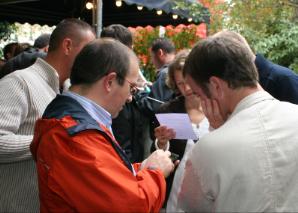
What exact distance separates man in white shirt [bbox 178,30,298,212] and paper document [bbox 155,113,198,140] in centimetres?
78

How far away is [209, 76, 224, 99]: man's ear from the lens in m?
1.50

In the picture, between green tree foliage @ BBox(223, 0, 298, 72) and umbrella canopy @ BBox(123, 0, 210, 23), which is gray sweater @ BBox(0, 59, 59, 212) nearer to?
umbrella canopy @ BBox(123, 0, 210, 23)

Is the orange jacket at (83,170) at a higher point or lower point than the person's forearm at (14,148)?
higher

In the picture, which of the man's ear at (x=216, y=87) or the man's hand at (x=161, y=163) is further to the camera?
the man's hand at (x=161, y=163)

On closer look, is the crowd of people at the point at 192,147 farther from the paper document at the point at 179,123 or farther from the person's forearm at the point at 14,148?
the paper document at the point at 179,123

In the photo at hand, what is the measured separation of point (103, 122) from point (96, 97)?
4.3 inches

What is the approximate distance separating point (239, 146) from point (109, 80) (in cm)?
65

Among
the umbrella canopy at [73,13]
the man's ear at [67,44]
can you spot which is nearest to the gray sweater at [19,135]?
the man's ear at [67,44]

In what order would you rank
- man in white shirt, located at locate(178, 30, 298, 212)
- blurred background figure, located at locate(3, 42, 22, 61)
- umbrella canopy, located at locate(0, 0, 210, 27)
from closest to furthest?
man in white shirt, located at locate(178, 30, 298, 212)
blurred background figure, located at locate(3, 42, 22, 61)
umbrella canopy, located at locate(0, 0, 210, 27)

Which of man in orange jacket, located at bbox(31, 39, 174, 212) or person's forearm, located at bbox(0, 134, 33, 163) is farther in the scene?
person's forearm, located at bbox(0, 134, 33, 163)

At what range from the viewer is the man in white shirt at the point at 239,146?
135 cm

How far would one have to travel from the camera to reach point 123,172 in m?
1.55

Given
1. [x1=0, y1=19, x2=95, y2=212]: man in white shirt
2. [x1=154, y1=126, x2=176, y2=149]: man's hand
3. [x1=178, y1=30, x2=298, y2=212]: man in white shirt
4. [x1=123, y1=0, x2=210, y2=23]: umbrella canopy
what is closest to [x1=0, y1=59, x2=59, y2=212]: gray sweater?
[x1=0, y1=19, x2=95, y2=212]: man in white shirt

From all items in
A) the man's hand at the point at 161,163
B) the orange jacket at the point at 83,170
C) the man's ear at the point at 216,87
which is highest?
the man's ear at the point at 216,87
